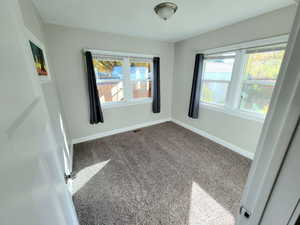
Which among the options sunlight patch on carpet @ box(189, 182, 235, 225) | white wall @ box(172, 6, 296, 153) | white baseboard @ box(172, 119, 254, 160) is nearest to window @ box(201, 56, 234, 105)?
white wall @ box(172, 6, 296, 153)

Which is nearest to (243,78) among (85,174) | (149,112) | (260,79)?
(260,79)

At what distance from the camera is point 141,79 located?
3398mm

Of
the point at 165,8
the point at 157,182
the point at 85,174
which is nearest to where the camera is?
the point at 165,8

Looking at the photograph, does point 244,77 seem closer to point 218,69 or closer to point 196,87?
point 218,69

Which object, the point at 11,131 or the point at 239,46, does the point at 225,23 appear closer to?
the point at 239,46

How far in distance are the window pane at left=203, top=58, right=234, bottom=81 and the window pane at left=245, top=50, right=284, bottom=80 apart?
32 centimetres

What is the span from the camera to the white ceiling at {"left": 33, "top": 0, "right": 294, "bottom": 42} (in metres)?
1.61

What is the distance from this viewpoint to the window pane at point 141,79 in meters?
3.23

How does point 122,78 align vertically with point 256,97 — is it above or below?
above

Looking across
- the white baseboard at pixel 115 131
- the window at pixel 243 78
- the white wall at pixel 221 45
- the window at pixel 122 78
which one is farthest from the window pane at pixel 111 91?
the window at pixel 243 78

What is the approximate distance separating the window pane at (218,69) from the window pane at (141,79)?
1469 millimetres

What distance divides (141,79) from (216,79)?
1830 millimetres

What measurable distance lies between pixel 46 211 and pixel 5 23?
77 centimetres

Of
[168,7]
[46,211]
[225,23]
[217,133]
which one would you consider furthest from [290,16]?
[46,211]
